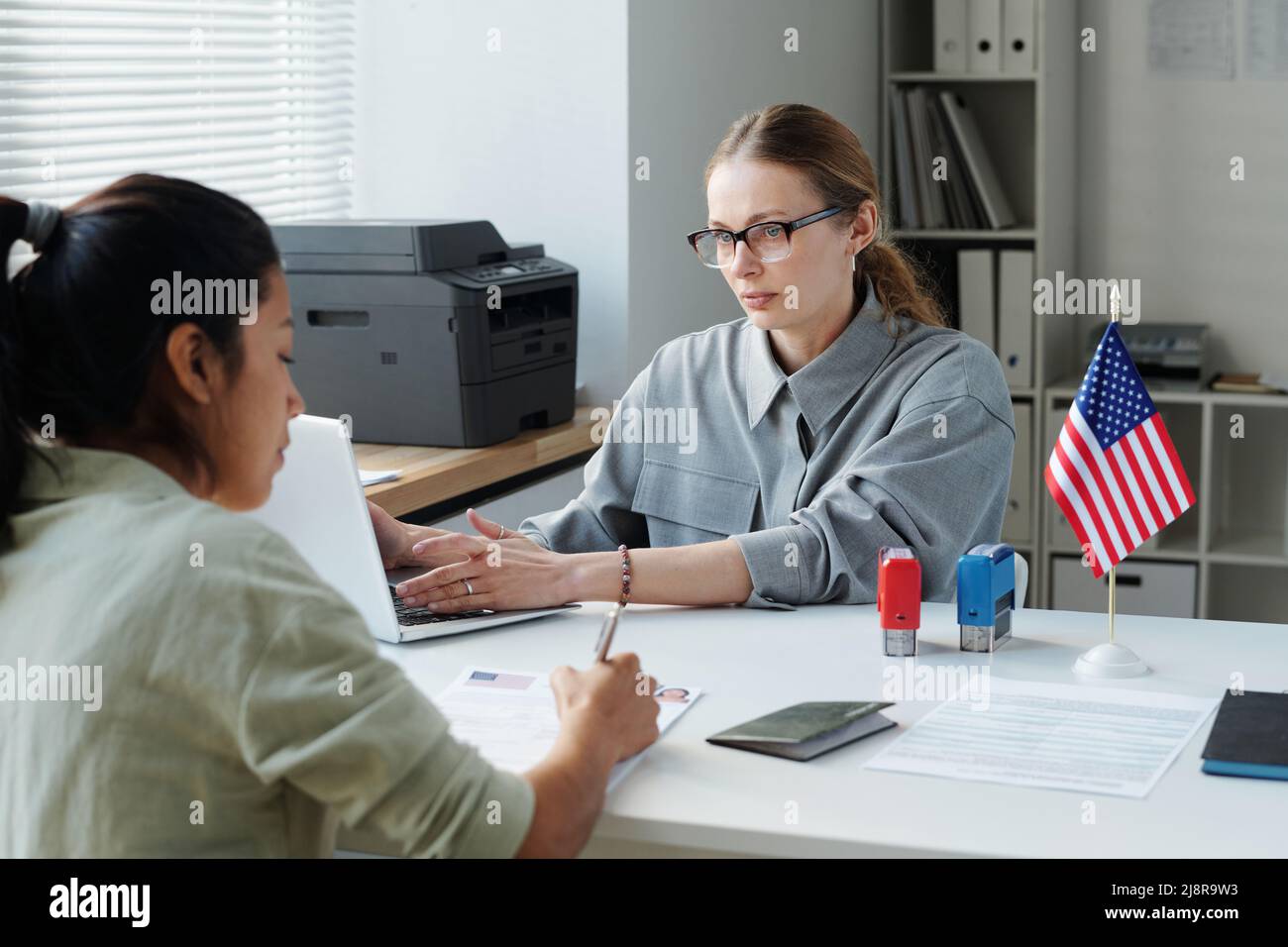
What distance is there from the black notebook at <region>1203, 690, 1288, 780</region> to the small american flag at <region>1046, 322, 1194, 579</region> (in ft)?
0.91

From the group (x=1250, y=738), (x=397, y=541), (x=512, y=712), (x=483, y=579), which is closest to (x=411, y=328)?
(x=397, y=541)

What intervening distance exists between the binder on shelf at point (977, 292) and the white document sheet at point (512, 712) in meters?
2.59

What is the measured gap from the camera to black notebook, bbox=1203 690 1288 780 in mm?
1293

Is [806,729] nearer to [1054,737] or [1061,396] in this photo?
[1054,737]

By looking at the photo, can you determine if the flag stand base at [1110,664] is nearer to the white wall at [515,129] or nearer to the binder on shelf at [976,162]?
the white wall at [515,129]

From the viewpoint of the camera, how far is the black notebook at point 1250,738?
50.9 inches

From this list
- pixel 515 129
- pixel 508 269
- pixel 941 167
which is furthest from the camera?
pixel 941 167

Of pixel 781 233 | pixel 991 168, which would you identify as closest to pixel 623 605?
pixel 781 233

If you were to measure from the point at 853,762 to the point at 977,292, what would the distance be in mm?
2790

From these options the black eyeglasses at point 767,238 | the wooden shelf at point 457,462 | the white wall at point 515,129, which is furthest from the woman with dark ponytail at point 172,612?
the white wall at point 515,129

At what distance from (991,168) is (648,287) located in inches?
55.3

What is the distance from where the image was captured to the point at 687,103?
127 inches
